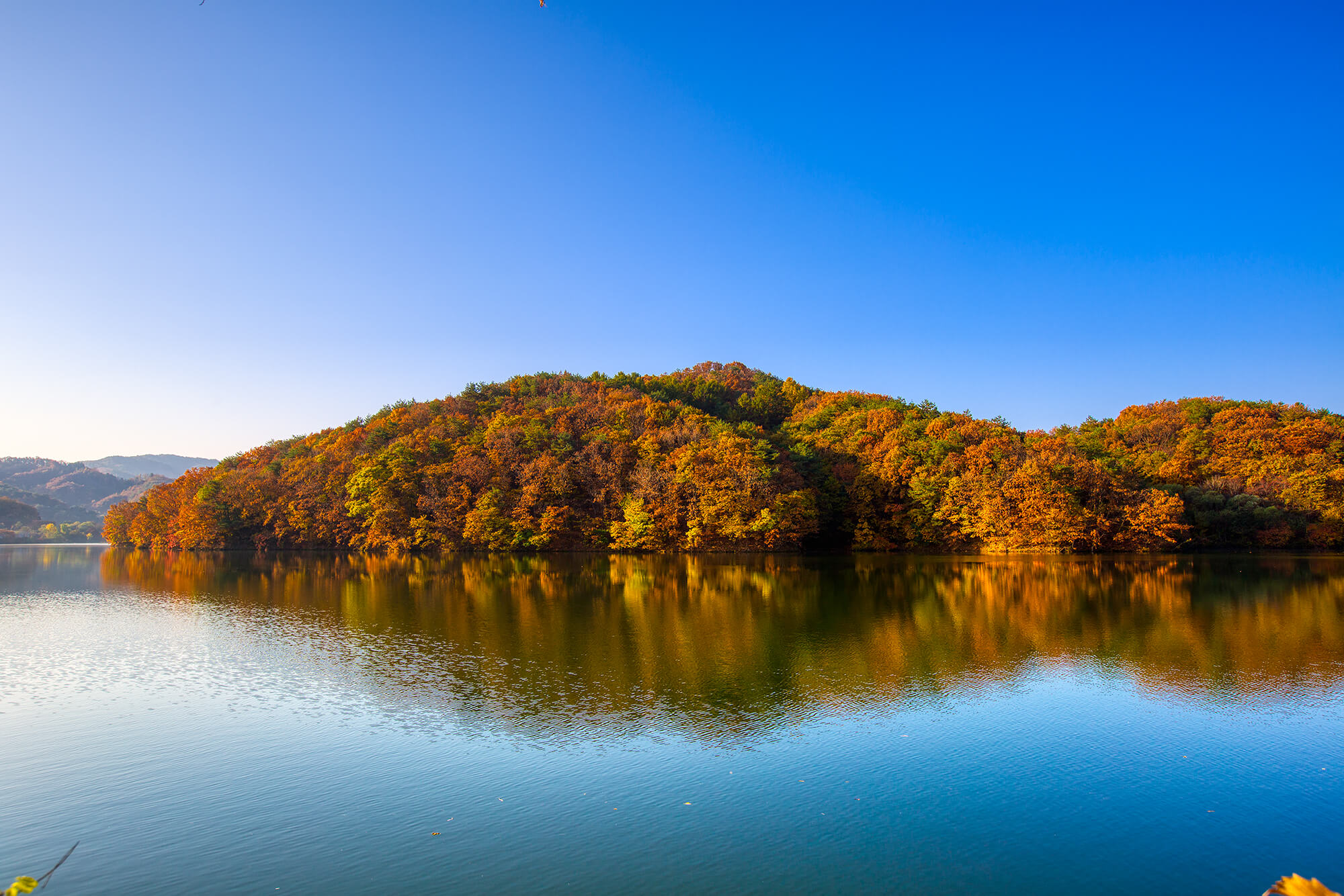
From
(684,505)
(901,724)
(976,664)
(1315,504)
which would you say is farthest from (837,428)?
(901,724)

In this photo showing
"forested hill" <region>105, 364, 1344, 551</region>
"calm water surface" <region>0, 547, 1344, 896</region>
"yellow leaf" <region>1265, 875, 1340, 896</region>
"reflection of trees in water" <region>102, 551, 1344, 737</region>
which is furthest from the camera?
"forested hill" <region>105, 364, 1344, 551</region>

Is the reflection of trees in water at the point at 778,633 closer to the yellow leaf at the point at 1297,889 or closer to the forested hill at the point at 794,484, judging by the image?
the yellow leaf at the point at 1297,889

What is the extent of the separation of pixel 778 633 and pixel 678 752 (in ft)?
30.8

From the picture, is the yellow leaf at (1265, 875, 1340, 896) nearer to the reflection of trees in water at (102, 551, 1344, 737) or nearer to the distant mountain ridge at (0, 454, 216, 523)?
the reflection of trees in water at (102, 551, 1344, 737)

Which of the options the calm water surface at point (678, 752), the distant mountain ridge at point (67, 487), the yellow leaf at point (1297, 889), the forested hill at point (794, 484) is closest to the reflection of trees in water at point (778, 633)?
the calm water surface at point (678, 752)

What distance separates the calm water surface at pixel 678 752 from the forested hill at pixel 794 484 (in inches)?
1133

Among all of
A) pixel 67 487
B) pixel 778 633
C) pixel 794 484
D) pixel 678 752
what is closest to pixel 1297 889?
pixel 678 752

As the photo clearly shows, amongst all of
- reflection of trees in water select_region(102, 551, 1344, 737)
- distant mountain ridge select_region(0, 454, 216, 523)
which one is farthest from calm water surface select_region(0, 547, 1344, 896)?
distant mountain ridge select_region(0, 454, 216, 523)

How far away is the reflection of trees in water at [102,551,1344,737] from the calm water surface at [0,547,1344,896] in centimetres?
13

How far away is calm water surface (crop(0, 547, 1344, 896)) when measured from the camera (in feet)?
23.2

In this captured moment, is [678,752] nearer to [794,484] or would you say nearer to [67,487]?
[794,484]

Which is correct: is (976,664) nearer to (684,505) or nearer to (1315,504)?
(684,505)

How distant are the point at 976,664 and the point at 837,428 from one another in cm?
4845

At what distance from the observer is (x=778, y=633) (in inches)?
747
